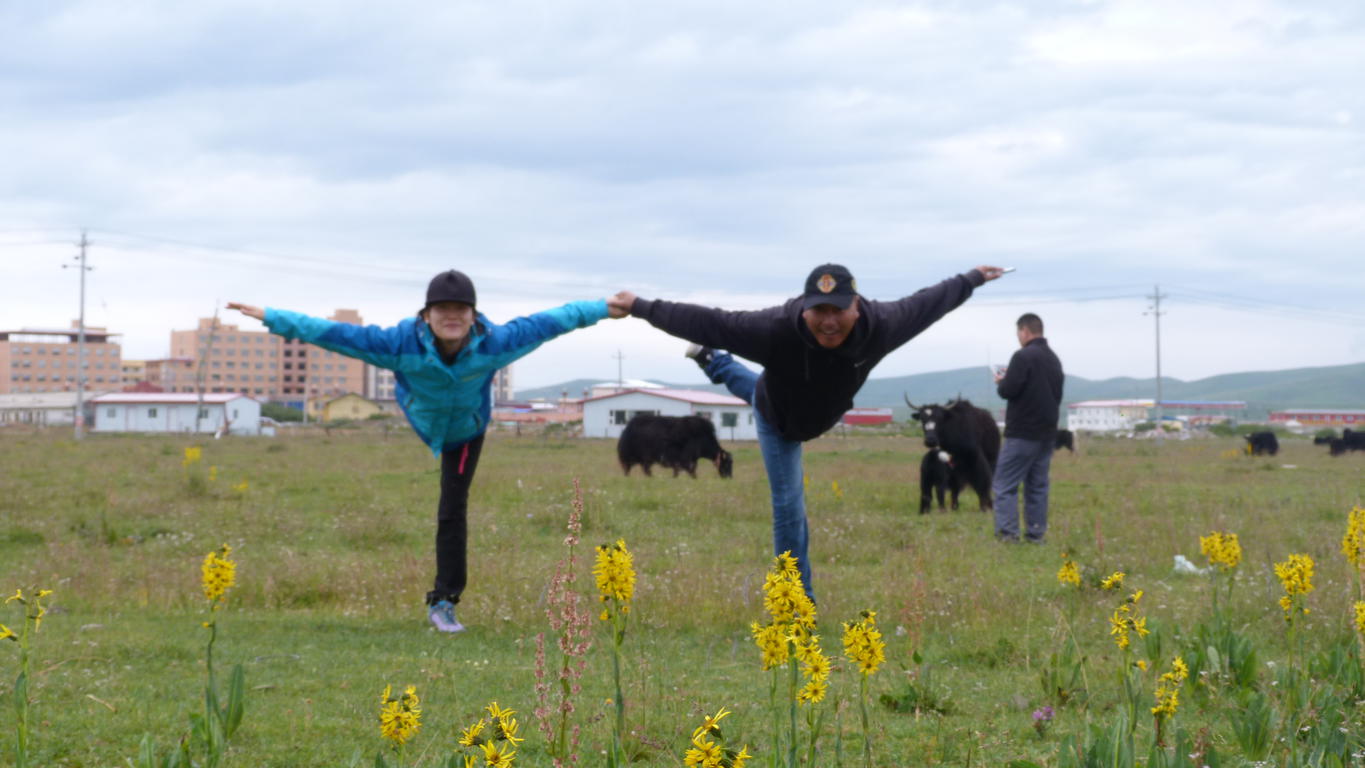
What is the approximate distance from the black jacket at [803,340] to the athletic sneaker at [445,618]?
213 cm

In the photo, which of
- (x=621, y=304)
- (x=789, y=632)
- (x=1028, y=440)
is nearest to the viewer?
(x=789, y=632)

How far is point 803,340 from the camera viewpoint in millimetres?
5070

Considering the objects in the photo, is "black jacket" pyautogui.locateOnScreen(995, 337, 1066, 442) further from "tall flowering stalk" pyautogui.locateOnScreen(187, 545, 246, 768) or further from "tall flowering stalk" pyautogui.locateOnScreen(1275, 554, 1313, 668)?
"tall flowering stalk" pyautogui.locateOnScreen(187, 545, 246, 768)

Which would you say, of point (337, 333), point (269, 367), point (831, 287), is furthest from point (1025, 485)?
point (269, 367)

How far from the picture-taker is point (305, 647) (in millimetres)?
5934

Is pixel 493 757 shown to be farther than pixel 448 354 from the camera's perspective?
No

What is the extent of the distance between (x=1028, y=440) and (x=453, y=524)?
629 centimetres

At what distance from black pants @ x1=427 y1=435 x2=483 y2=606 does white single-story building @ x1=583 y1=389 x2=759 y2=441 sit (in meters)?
59.5

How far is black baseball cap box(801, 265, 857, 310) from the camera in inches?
188

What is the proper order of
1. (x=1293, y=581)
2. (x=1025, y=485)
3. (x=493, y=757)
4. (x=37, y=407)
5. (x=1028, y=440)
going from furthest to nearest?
(x=37, y=407) < (x=1025, y=485) < (x=1028, y=440) < (x=1293, y=581) < (x=493, y=757)

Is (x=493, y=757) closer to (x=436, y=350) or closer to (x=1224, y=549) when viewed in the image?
(x=1224, y=549)

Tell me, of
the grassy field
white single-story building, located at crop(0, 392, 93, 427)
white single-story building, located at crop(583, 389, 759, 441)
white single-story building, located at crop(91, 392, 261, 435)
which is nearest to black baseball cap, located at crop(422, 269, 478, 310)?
the grassy field

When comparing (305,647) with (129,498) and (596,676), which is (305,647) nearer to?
(596,676)

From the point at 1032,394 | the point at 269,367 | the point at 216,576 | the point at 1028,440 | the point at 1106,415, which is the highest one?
the point at 269,367
